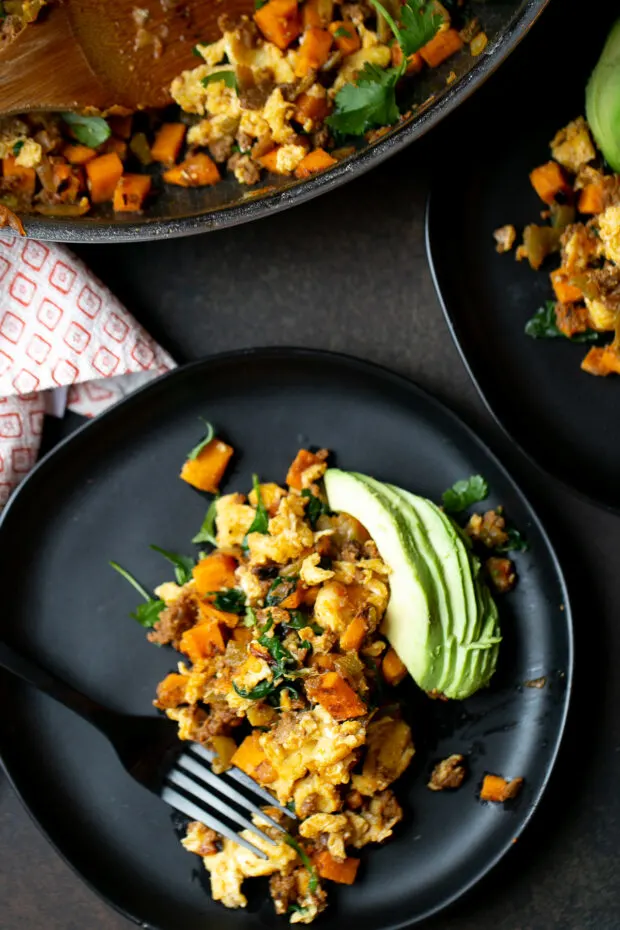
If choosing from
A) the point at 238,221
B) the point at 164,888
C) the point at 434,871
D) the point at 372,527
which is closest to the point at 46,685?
the point at 164,888

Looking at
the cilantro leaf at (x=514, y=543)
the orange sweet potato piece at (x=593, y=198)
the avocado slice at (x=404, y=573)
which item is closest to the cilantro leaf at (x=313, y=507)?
the avocado slice at (x=404, y=573)

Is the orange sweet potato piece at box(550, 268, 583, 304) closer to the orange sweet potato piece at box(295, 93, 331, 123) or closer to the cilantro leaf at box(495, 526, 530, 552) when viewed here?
the cilantro leaf at box(495, 526, 530, 552)

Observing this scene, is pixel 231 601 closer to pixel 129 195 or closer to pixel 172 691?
pixel 172 691

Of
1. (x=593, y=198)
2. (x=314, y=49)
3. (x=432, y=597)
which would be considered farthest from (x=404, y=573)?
(x=314, y=49)

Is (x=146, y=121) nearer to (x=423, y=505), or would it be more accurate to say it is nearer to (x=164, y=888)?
(x=423, y=505)

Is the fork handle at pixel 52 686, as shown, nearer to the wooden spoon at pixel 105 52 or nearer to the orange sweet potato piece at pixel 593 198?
the wooden spoon at pixel 105 52
